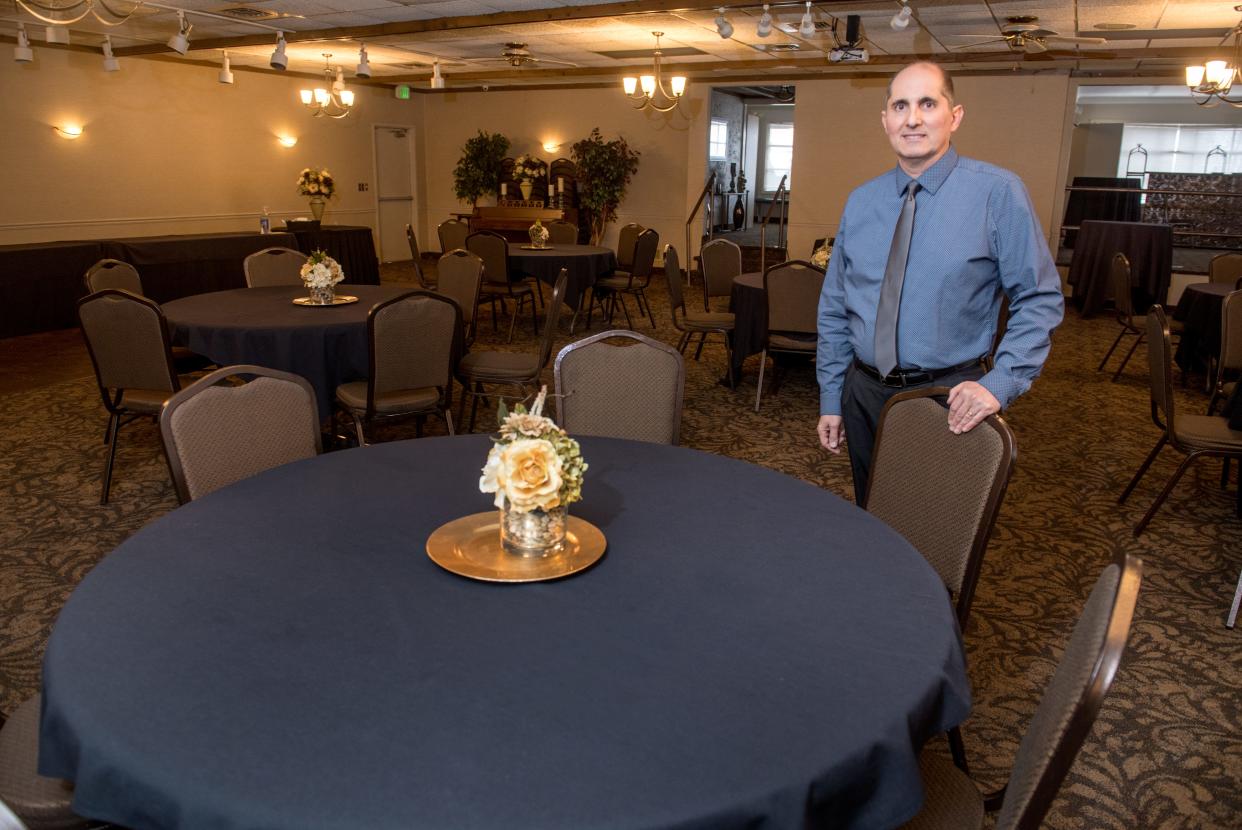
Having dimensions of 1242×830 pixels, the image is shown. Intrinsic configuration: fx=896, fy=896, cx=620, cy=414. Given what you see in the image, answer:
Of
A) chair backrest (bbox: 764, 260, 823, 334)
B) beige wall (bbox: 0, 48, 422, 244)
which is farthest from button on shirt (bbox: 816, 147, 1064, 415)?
beige wall (bbox: 0, 48, 422, 244)

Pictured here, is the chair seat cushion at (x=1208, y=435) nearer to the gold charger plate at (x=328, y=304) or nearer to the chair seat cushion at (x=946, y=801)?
the chair seat cushion at (x=946, y=801)

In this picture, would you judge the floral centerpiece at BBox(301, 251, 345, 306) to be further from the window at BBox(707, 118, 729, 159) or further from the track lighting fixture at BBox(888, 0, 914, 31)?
the window at BBox(707, 118, 729, 159)

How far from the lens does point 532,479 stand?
1528 mm

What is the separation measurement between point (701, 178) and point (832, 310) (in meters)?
10.7

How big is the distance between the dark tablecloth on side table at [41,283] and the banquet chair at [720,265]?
5336mm

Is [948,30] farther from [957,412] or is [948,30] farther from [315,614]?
[315,614]

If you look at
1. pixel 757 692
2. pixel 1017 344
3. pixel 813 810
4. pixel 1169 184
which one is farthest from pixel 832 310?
pixel 1169 184

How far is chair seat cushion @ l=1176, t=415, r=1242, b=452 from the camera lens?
360 cm

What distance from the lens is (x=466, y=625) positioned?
143cm

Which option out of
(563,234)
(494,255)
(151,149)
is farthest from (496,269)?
(151,149)

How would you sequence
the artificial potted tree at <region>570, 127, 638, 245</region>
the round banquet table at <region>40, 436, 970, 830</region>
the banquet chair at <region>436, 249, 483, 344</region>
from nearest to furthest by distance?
the round banquet table at <region>40, 436, 970, 830</region>
the banquet chair at <region>436, 249, 483, 344</region>
the artificial potted tree at <region>570, 127, 638, 245</region>

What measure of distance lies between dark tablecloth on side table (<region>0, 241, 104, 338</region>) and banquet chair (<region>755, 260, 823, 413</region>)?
5876mm

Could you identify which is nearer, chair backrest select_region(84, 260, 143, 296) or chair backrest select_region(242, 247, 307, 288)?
chair backrest select_region(84, 260, 143, 296)

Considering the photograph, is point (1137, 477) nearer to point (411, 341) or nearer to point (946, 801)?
point (946, 801)
